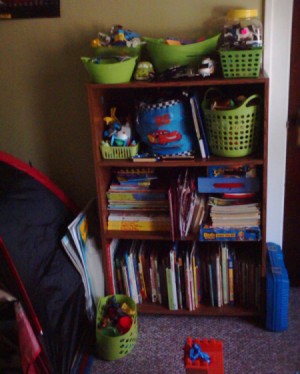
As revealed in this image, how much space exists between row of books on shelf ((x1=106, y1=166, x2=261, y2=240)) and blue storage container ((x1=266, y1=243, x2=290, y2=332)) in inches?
7.6

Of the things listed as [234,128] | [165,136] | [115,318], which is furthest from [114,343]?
[234,128]

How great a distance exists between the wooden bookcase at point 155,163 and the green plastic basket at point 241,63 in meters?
0.03

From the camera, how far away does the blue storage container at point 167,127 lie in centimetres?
185

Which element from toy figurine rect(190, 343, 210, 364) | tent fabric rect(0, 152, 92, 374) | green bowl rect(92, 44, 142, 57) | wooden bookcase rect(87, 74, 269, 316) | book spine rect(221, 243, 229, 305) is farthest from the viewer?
book spine rect(221, 243, 229, 305)

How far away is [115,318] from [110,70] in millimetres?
1028

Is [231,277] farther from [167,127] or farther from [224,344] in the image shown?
[167,127]

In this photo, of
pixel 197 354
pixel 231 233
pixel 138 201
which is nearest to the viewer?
pixel 197 354

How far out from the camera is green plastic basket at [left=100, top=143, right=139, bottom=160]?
193cm

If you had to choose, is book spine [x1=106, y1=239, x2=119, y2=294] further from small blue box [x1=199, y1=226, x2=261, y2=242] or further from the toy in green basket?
small blue box [x1=199, y1=226, x2=261, y2=242]

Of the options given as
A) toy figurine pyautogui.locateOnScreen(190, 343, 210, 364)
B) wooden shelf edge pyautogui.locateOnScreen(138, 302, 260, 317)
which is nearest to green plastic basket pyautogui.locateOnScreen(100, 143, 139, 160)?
wooden shelf edge pyautogui.locateOnScreen(138, 302, 260, 317)

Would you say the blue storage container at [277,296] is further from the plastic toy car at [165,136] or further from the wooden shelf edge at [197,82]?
the wooden shelf edge at [197,82]

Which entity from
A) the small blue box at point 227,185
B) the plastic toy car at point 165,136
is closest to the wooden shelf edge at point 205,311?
the small blue box at point 227,185

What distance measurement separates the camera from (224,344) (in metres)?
2.00

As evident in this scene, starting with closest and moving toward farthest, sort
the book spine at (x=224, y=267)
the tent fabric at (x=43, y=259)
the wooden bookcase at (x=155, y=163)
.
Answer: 1. the tent fabric at (x=43, y=259)
2. the wooden bookcase at (x=155, y=163)
3. the book spine at (x=224, y=267)
